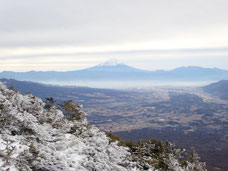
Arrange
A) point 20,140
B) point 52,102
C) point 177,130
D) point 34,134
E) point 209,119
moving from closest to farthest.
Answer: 1. point 20,140
2. point 34,134
3. point 52,102
4. point 177,130
5. point 209,119

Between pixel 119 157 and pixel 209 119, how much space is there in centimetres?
19685

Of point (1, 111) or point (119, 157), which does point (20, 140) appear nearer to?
point (1, 111)

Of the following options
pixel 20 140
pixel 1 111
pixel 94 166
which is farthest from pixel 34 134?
pixel 94 166

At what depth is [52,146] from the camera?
16.4m

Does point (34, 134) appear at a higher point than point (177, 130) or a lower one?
higher

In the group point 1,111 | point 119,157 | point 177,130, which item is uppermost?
point 1,111

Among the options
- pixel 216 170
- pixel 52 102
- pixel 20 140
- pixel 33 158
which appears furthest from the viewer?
pixel 216 170

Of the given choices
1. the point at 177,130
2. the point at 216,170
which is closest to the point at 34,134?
the point at 216,170

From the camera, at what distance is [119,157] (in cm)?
1927

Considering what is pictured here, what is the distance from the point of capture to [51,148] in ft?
53.5

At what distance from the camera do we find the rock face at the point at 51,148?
13.5m

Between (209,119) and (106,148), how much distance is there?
197143 mm

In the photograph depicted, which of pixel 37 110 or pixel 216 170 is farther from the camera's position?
pixel 216 170

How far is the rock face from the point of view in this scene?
44.4 feet
